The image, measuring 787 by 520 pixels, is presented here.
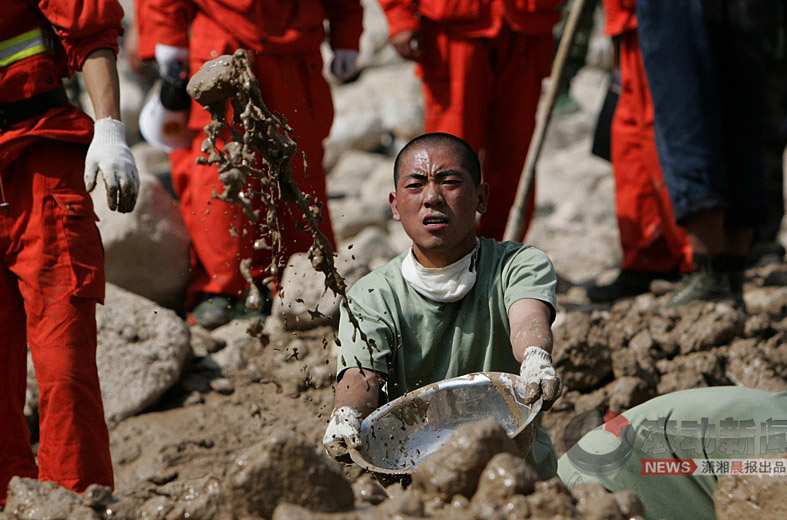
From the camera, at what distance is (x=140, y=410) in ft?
14.8

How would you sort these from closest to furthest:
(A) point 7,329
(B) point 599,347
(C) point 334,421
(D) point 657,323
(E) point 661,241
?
1. (C) point 334,421
2. (A) point 7,329
3. (B) point 599,347
4. (D) point 657,323
5. (E) point 661,241

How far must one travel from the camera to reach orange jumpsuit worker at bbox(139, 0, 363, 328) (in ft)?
15.3

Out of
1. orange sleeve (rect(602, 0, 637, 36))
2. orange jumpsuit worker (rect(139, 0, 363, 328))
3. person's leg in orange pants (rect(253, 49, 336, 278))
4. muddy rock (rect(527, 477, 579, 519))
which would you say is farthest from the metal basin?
orange sleeve (rect(602, 0, 637, 36))

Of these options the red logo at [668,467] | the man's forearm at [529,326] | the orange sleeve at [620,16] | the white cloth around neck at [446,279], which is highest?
the orange sleeve at [620,16]

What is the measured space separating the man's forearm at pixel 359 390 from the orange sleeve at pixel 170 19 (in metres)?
2.48

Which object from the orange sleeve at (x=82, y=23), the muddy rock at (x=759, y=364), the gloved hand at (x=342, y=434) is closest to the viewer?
the gloved hand at (x=342, y=434)

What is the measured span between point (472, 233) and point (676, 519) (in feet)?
3.76

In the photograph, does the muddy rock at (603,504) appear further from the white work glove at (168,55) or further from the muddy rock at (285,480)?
the white work glove at (168,55)

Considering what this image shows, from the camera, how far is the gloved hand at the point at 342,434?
2.73m

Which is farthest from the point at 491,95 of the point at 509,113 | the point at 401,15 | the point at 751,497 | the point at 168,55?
the point at 751,497

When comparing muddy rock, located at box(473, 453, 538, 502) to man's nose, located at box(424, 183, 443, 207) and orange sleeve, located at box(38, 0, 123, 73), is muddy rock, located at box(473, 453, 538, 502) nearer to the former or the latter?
man's nose, located at box(424, 183, 443, 207)

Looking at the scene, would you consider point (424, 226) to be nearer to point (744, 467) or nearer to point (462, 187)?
point (462, 187)

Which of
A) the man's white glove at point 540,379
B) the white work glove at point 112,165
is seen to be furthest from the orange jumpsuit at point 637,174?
the white work glove at point 112,165

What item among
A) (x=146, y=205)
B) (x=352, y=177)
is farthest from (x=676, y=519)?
(x=352, y=177)
